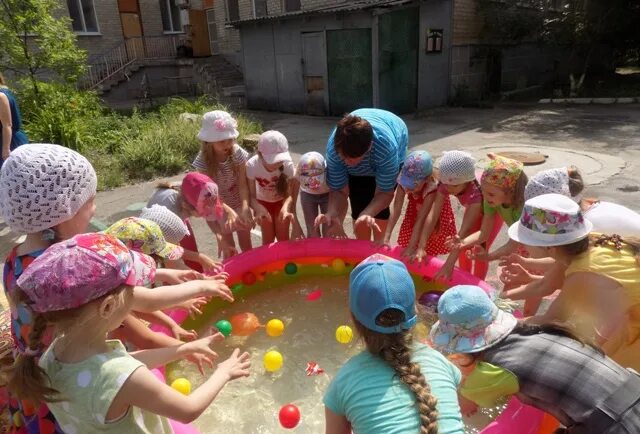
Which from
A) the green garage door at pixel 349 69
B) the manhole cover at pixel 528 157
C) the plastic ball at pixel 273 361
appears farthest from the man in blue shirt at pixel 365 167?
the green garage door at pixel 349 69

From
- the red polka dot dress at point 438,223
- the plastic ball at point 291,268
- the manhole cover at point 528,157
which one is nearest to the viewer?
the red polka dot dress at point 438,223

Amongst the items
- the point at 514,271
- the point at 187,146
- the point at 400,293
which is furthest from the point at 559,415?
the point at 187,146

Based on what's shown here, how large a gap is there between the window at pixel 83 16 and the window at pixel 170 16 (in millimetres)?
2877

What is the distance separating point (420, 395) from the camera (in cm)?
161

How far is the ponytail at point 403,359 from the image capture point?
5.22ft

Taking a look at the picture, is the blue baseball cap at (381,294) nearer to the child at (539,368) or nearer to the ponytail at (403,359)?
the ponytail at (403,359)

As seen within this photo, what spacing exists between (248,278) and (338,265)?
79cm

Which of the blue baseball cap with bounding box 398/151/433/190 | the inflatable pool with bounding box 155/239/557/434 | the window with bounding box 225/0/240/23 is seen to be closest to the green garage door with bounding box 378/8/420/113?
the window with bounding box 225/0/240/23

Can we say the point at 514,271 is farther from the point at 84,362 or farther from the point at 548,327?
the point at 84,362

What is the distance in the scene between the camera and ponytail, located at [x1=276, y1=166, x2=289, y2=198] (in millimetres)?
4113

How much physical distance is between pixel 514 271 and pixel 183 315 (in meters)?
2.27

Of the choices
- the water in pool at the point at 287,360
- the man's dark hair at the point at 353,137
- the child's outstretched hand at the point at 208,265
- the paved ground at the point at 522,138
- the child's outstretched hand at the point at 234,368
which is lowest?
the water in pool at the point at 287,360

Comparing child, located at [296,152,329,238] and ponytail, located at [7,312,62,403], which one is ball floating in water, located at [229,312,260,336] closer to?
child, located at [296,152,329,238]

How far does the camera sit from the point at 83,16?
17172mm
